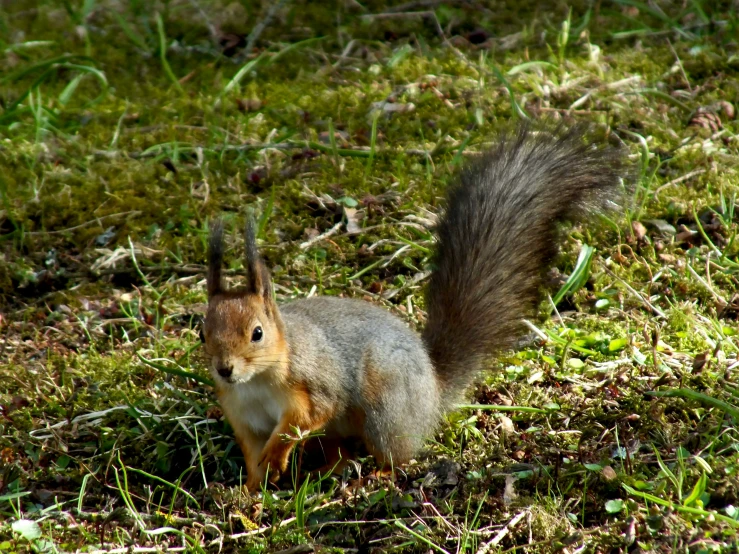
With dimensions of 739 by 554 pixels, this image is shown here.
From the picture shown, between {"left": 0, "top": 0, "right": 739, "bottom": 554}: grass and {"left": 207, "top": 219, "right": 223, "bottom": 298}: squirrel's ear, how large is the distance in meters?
0.56

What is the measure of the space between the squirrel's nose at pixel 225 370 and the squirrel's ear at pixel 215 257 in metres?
0.27

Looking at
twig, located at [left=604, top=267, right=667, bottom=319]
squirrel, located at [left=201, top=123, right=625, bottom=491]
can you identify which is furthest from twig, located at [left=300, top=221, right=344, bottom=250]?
twig, located at [left=604, top=267, right=667, bottom=319]

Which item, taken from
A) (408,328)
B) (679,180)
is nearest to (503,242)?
(408,328)

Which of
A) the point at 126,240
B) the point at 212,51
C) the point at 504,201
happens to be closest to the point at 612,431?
the point at 504,201

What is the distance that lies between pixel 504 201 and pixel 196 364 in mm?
1213

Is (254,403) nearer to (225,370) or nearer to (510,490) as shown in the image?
(225,370)

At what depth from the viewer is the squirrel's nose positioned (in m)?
2.57

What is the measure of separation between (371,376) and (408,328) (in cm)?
25

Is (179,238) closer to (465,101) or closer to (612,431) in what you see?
(465,101)

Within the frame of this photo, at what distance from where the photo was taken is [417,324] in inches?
139

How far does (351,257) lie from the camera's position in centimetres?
388

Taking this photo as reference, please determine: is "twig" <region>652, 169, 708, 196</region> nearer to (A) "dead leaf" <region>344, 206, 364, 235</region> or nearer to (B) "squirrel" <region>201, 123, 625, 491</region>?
(B) "squirrel" <region>201, 123, 625, 491</region>

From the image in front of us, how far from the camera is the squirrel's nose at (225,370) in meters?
2.57

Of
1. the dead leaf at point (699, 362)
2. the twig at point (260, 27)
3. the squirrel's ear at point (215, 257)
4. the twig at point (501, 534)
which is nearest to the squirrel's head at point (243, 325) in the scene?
the squirrel's ear at point (215, 257)
